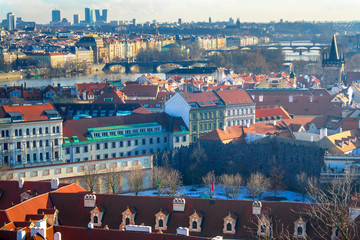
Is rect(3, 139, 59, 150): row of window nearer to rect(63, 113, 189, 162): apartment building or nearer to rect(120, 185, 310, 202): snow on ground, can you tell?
rect(63, 113, 189, 162): apartment building

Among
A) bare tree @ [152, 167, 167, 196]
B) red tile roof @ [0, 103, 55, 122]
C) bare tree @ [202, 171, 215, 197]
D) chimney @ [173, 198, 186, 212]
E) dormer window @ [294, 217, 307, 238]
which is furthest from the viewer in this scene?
red tile roof @ [0, 103, 55, 122]

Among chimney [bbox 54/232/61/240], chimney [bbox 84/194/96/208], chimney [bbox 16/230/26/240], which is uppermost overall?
chimney [bbox 16/230/26/240]

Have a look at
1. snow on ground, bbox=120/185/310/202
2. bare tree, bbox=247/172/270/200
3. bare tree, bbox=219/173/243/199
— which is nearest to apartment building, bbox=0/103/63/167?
snow on ground, bbox=120/185/310/202

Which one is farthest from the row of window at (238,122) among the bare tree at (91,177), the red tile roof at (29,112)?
the bare tree at (91,177)

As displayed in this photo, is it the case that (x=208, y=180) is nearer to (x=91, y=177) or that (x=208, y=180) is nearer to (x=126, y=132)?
(x=91, y=177)

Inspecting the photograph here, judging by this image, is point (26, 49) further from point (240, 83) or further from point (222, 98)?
point (222, 98)

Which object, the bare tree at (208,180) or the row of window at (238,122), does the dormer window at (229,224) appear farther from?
the row of window at (238,122)
